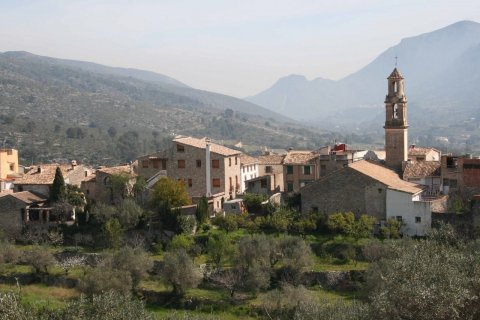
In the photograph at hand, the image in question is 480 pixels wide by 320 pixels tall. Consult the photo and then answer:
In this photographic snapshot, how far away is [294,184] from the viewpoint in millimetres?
58531

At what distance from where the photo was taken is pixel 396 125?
181ft

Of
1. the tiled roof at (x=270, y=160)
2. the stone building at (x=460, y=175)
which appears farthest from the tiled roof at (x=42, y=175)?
the stone building at (x=460, y=175)

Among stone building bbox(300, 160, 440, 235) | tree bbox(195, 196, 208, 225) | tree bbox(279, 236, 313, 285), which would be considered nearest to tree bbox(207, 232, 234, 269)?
tree bbox(279, 236, 313, 285)

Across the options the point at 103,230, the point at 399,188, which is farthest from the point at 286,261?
the point at 103,230

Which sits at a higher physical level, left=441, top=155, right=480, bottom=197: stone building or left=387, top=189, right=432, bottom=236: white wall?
left=441, top=155, right=480, bottom=197: stone building

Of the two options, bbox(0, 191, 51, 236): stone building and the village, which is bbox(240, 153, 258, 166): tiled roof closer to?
the village

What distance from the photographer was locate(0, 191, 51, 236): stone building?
2064 inches

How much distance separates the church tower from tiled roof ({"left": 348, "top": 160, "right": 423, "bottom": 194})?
210 cm

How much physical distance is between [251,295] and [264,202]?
12602 millimetres

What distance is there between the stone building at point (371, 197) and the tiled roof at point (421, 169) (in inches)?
60.8

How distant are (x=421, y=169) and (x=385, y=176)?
187 inches

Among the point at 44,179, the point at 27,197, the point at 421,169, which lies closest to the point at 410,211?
the point at 421,169

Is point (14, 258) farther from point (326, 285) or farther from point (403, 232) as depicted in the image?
point (403, 232)

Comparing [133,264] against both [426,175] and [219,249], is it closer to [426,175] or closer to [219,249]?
[219,249]
